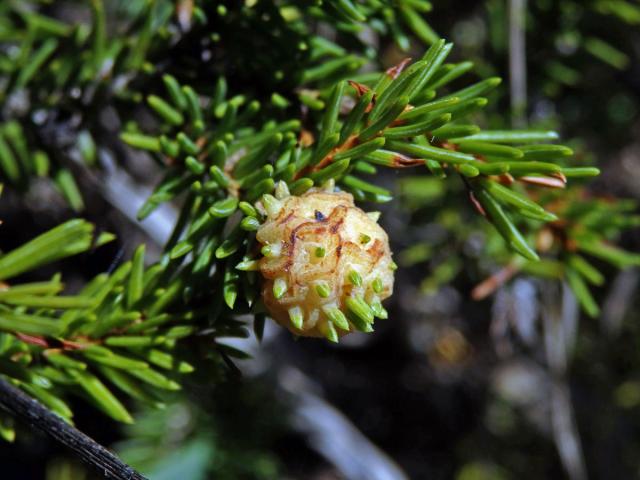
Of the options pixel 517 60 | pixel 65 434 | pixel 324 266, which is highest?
pixel 517 60

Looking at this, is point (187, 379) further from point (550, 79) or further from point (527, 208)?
point (550, 79)

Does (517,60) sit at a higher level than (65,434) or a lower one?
higher

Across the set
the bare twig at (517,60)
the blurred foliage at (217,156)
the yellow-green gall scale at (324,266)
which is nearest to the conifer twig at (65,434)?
the blurred foliage at (217,156)

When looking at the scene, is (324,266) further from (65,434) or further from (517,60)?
(517,60)

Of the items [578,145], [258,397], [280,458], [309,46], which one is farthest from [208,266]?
[280,458]

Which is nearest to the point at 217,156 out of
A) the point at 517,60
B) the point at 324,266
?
the point at 324,266

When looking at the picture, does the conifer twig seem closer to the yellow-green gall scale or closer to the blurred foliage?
the blurred foliage
